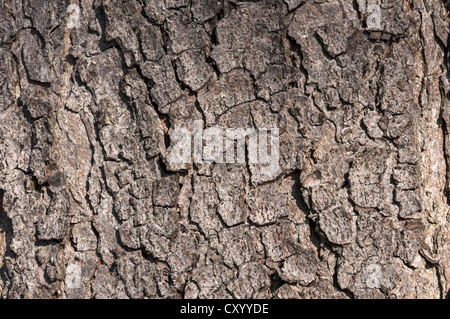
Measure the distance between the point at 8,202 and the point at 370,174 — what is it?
119 cm

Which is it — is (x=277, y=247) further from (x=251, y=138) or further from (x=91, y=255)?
(x=91, y=255)

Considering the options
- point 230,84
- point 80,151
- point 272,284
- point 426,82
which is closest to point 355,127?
point 426,82

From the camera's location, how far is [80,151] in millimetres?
1706

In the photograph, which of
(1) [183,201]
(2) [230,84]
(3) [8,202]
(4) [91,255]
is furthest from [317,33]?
(3) [8,202]

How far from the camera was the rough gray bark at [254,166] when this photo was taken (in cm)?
164

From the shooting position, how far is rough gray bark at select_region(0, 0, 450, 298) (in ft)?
5.38

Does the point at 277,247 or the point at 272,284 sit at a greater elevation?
the point at 277,247

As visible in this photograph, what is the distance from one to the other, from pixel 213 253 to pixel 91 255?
0.40 m

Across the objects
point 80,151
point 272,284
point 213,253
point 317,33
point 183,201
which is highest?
point 317,33

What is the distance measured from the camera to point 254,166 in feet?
5.40

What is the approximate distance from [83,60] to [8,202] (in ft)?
1.76

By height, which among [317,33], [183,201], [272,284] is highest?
[317,33]

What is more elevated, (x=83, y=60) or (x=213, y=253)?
(x=83, y=60)

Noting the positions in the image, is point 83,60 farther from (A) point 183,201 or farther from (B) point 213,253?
(B) point 213,253
